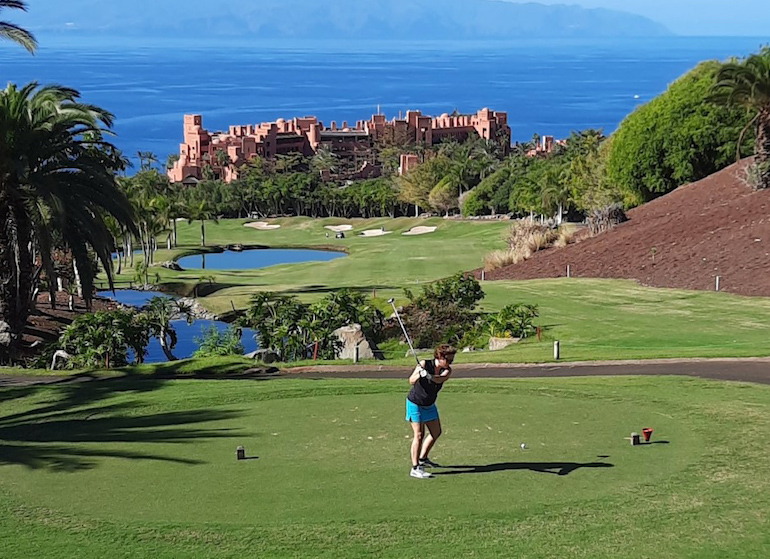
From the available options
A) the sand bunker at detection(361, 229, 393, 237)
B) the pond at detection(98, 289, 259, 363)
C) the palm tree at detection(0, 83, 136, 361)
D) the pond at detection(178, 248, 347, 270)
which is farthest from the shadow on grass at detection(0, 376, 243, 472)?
the sand bunker at detection(361, 229, 393, 237)

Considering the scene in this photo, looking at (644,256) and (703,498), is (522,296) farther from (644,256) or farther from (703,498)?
(703,498)

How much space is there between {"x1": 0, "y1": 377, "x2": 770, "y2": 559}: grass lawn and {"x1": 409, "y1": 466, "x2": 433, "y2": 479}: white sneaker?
13cm

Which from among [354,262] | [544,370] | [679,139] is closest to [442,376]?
[544,370]

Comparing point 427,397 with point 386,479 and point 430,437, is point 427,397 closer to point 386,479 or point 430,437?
point 430,437

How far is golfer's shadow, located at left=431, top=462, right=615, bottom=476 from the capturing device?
10.4m

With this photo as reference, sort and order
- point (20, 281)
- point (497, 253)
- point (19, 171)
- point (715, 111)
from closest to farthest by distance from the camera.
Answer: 1. point (19, 171)
2. point (20, 281)
3. point (497, 253)
4. point (715, 111)

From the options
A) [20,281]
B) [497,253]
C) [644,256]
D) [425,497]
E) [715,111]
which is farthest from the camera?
[715,111]

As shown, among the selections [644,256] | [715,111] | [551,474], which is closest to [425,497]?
[551,474]

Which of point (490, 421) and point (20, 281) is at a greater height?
point (20, 281)

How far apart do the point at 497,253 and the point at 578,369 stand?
85.3 feet

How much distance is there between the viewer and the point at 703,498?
9695 millimetres

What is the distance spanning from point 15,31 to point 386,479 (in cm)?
1549

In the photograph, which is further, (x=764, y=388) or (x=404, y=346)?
(x=404, y=346)

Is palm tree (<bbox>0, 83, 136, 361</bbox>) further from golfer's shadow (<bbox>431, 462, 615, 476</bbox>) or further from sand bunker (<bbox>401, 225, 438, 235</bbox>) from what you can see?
sand bunker (<bbox>401, 225, 438, 235</bbox>)
